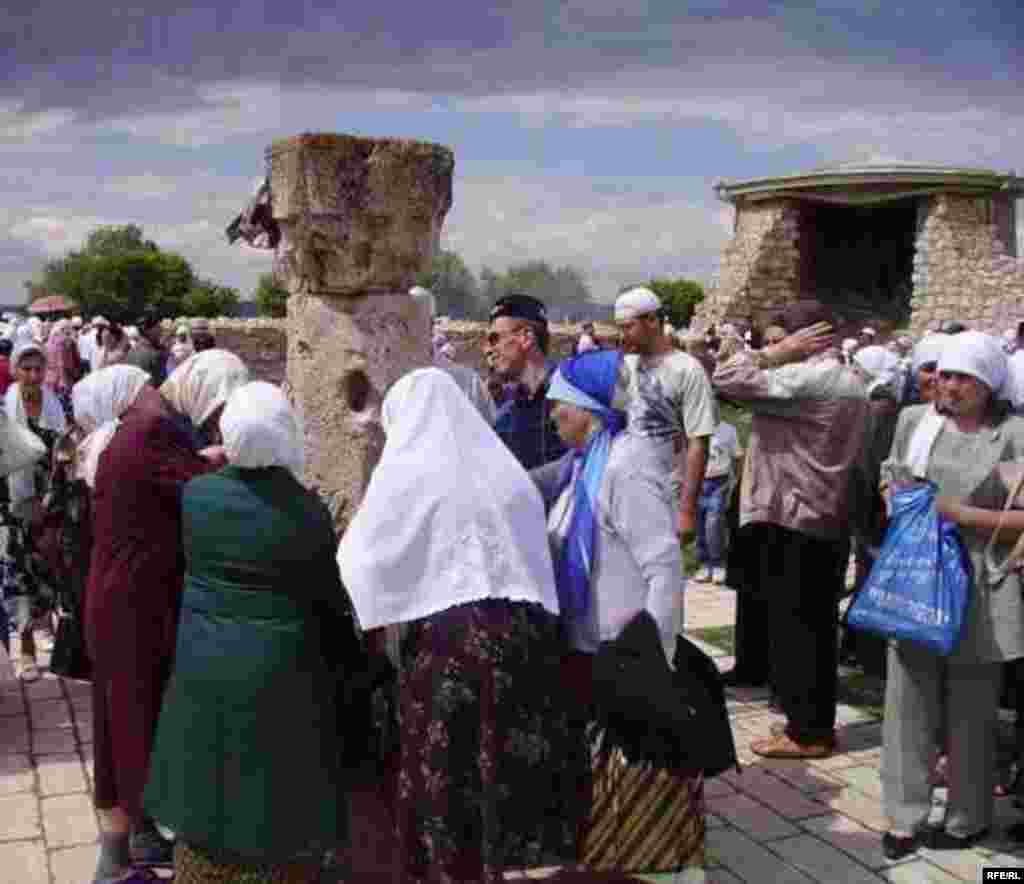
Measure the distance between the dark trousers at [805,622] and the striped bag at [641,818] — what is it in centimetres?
146

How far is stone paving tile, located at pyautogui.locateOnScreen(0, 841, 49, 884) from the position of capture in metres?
3.62

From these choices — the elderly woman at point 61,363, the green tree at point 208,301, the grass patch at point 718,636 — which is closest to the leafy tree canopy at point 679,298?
the green tree at point 208,301

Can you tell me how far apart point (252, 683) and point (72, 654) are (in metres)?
2.17

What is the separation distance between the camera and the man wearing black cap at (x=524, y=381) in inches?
178

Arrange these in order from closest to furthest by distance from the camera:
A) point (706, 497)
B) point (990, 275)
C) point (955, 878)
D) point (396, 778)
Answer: point (396, 778) → point (955, 878) → point (706, 497) → point (990, 275)

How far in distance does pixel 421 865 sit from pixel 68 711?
2931mm

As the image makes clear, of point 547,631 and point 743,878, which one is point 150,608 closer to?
point 547,631

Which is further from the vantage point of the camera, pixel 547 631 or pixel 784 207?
pixel 784 207

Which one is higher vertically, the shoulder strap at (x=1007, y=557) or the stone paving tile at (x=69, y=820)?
the shoulder strap at (x=1007, y=557)

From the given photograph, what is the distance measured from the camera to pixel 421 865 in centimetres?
298

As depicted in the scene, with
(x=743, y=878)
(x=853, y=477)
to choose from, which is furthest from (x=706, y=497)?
(x=743, y=878)

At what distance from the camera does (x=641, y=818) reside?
3.21m

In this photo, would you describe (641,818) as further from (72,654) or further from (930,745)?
(72,654)

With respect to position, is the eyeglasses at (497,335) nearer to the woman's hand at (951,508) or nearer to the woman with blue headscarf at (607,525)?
the woman with blue headscarf at (607,525)
